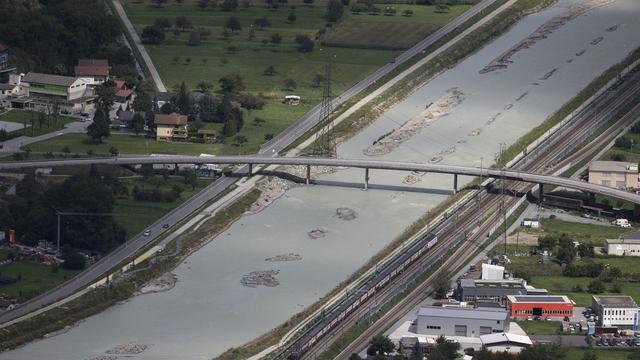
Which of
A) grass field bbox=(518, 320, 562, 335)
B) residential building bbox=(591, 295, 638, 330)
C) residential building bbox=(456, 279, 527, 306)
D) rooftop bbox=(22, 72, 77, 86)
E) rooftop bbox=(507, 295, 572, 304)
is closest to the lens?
grass field bbox=(518, 320, 562, 335)

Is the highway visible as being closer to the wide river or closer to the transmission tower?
the transmission tower

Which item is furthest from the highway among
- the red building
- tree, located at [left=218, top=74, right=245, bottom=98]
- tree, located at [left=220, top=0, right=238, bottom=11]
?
the red building

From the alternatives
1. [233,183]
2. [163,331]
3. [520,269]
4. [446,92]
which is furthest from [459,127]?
[163,331]

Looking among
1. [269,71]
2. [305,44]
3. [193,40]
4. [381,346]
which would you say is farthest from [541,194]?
[193,40]

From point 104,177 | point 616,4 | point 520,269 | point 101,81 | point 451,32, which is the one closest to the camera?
point 520,269

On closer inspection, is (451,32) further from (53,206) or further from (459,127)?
(53,206)

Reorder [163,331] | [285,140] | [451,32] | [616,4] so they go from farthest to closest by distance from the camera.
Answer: [616,4]
[451,32]
[285,140]
[163,331]
